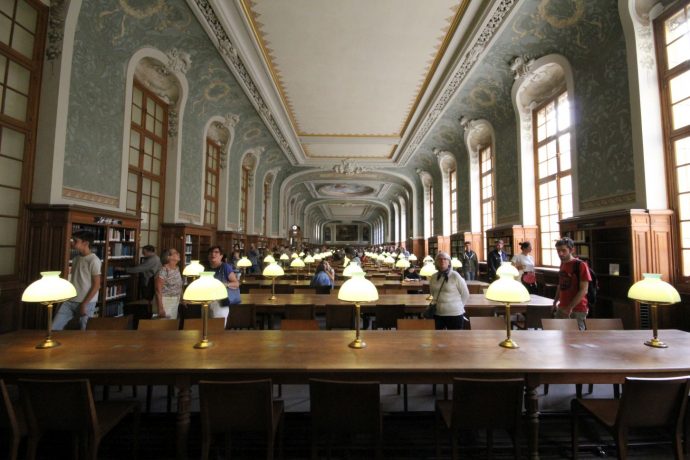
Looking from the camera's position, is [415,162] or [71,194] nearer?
[71,194]

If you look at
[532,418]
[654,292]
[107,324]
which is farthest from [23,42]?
[654,292]

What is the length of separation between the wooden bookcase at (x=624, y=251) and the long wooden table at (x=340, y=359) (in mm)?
2241

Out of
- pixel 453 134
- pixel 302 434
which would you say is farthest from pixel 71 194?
pixel 453 134

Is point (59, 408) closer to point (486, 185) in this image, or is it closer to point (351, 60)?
point (351, 60)

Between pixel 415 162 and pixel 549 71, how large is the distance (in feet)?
27.4

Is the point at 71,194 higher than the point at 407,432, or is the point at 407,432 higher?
the point at 71,194

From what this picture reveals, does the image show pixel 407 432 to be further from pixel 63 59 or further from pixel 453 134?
pixel 453 134

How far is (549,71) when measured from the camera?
706cm

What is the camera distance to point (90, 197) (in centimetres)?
496

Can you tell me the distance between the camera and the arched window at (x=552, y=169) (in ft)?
23.6

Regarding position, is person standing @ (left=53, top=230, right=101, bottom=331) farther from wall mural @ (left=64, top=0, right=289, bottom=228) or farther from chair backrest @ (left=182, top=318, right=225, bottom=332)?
wall mural @ (left=64, top=0, right=289, bottom=228)

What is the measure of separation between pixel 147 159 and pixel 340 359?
6.94m

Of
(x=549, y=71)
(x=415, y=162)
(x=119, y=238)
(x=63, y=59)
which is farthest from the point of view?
(x=415, y=162)

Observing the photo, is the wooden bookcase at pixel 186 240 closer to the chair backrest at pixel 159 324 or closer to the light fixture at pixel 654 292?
the chair backrest at pixel 159 324
